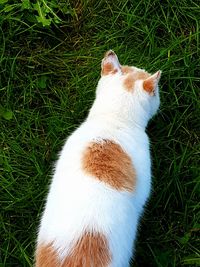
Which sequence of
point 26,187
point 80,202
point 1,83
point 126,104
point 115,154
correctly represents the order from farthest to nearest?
point 1,83, point 26,187, point 126,104, point 115,154, point 80,202

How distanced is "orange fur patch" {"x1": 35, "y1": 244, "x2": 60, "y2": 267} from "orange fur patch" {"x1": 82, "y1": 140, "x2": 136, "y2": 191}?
343mm

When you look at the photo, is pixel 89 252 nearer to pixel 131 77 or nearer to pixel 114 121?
pixel 114 121

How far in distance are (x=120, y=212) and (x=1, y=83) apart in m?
1.29

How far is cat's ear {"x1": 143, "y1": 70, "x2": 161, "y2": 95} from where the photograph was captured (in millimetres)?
2486

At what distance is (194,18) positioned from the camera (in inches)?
123

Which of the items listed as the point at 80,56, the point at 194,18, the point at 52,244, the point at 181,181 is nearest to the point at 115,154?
the point at 52,244

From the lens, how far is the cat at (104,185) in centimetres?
208

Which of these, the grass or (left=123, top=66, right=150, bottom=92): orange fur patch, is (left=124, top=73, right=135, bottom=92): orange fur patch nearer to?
(left=123, top=66, right=150, bottom=92): orange fur patch

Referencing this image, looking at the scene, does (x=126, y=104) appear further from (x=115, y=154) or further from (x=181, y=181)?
(x=181, y=181)

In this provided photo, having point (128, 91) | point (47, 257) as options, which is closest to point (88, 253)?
point (47, 257)

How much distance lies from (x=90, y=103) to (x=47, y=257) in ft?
3.63

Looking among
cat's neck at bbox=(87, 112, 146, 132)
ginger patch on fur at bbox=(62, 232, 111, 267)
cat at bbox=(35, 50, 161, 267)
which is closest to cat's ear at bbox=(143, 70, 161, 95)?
cat at bbox=(35, 50, 161, 267)

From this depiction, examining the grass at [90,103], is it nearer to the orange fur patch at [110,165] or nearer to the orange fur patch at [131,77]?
the orange fur patch at [131,77]

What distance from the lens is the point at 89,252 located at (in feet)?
6.75
